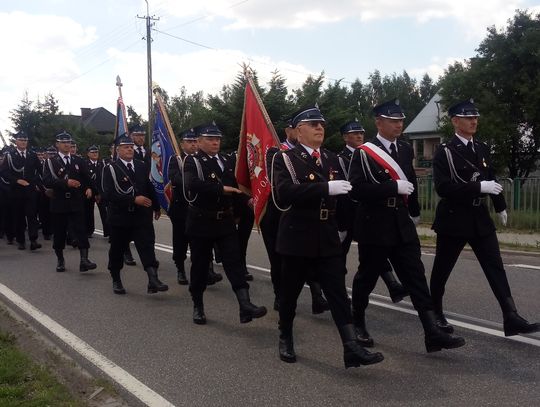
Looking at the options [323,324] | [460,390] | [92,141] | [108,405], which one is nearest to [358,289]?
[323,324]

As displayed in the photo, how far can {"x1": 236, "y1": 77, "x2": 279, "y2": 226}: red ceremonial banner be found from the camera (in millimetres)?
6183

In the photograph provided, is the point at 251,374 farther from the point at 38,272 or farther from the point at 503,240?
the point at 503,240

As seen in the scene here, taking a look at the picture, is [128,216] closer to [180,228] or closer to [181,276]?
[180,228]

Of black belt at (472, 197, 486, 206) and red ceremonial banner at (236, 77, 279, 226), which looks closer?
black belt at (472, 197, 486, 206)

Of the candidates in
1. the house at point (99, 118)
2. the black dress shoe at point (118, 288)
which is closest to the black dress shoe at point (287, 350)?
the black dress shoe at point (118, 288)

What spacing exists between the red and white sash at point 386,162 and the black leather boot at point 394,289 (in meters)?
1.68

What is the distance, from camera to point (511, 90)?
853 inches

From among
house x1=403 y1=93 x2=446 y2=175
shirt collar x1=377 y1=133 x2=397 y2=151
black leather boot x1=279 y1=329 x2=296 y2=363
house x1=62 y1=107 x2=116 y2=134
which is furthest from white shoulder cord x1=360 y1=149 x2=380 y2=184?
house x1=62 y1=107 x2=116 y2=134

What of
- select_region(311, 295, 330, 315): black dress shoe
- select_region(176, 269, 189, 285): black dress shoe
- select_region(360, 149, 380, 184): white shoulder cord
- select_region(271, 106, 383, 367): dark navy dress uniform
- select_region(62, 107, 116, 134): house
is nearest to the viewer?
select_region(271, 106, 383, 367): dark navy dress uniform

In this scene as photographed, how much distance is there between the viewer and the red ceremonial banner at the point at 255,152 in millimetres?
6183

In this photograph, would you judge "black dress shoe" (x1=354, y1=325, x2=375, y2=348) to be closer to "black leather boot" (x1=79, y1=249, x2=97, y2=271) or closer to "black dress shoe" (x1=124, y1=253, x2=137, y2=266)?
"black leather boot" (x1=79, y1=249, x2=97, y2=271)

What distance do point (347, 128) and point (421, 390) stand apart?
11.7 ft

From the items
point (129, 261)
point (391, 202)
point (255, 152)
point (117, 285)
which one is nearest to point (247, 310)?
point (391, 202)

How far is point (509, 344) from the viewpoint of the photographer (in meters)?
4.99
